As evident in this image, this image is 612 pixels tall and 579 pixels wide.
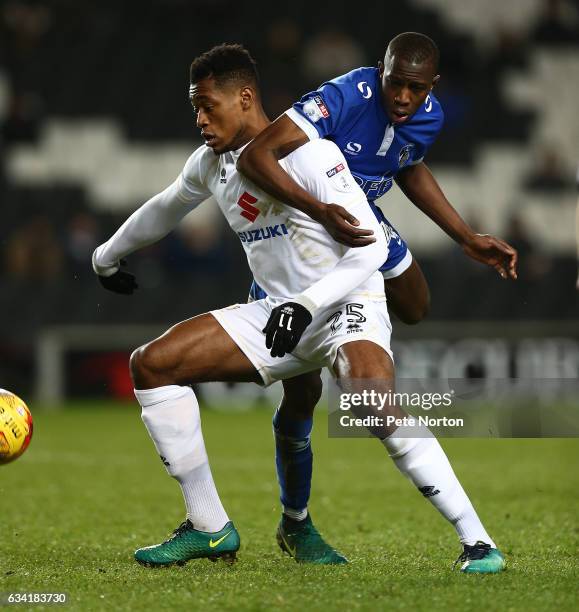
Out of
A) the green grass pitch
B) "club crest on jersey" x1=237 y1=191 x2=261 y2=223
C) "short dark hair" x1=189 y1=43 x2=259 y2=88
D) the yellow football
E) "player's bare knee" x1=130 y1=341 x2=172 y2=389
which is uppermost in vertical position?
"short dark hair" x1=189 y1=43 x2=259 y2=88

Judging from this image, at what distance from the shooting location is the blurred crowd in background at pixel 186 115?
45.2ft

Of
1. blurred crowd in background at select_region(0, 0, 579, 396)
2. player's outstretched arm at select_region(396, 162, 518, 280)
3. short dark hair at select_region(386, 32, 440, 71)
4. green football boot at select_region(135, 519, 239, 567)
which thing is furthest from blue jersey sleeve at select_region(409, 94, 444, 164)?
blurred crowd in background at select_region(0, 0, 579, 396)

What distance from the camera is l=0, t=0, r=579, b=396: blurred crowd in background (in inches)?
543

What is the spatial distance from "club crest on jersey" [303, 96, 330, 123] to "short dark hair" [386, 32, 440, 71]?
352 mm

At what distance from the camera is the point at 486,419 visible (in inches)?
196

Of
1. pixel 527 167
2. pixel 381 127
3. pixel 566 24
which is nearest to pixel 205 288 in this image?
pixel 527 167

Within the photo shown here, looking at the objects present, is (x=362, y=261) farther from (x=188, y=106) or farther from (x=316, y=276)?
(x=188, y=106)

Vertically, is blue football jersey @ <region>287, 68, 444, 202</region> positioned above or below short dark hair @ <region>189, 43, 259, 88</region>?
below

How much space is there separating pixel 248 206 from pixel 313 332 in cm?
57

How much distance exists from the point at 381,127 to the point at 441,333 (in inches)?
351

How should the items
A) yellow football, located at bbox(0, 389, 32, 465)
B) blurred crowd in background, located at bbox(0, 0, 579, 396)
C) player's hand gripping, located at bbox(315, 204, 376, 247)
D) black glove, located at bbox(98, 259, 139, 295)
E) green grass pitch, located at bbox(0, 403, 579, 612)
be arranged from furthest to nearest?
1. blurred crowd in background, located at bbox(0, 0, 579, 396)
2. black glove, located at bbox(98, 259, 139, 295)
3. yellow football, located at bbox(0, 389, 32, 465)
4. player's hand gripping, located at bbox(315, 204, 376, 247)
5. green grass pitch, located at bbox(0, 403, 579, 612)

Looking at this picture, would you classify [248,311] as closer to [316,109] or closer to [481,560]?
[316,109]

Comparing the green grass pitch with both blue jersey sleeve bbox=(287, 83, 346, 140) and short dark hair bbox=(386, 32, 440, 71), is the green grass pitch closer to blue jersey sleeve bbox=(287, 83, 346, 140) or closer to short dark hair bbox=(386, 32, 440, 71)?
blue jersey sleeve bbox=(287, 83, 346, 140)

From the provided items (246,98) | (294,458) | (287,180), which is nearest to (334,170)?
(287,180)
